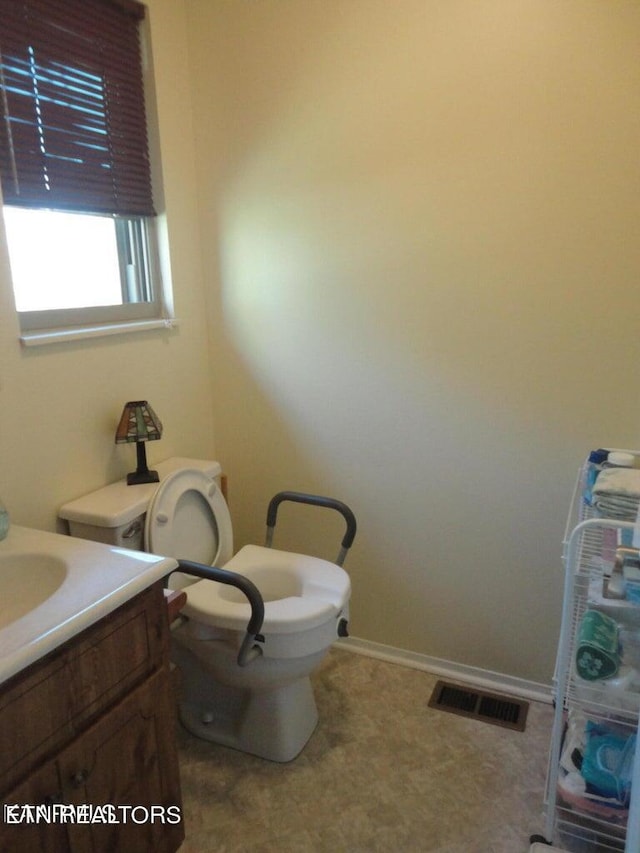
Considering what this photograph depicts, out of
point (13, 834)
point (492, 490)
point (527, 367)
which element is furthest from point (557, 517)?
point (13, 834)

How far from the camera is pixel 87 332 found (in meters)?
1.72

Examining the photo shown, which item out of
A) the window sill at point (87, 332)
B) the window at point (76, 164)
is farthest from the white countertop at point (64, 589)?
the window at point (76, 164)

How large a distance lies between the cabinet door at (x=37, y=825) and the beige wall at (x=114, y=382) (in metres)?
0.73

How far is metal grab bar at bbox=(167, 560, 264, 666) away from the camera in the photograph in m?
1.45

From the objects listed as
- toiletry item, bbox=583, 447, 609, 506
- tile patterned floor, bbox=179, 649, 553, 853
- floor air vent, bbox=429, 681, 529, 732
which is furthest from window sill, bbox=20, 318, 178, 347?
floor air vent, bbox=429, 681, 529, 732

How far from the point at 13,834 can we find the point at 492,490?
1.52 m

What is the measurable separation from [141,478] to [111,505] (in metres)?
0.18

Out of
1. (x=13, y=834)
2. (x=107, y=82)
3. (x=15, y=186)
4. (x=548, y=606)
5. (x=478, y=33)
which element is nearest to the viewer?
(x=13, y=834)

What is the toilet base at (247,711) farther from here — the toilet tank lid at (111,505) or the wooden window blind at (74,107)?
the wooden window blind at (74,107)

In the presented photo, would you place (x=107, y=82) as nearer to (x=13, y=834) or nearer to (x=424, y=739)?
(x=13, y=834)

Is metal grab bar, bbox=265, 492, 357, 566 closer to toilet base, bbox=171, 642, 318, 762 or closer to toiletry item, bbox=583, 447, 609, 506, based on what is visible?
toilet base, bbox=171, 642, 318, 762

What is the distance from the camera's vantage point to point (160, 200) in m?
2.00

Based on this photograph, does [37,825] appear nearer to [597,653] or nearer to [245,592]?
[245,592]

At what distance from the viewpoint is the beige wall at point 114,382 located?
60.7 inches
